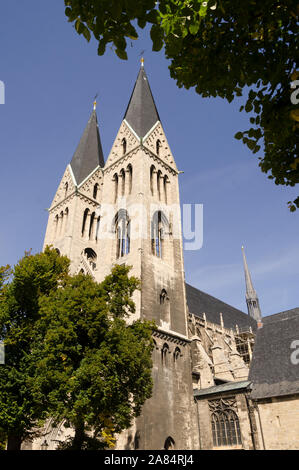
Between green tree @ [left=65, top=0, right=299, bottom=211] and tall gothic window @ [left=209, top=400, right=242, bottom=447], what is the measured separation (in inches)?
741

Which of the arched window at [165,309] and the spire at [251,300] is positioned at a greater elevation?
the spire at [251,300]

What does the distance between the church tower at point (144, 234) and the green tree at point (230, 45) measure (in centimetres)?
1765

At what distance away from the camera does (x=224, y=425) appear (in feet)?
69.9

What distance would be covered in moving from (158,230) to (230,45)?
905 inches

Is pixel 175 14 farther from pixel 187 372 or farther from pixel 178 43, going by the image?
pixel 187 372

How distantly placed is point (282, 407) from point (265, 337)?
21.4 ft

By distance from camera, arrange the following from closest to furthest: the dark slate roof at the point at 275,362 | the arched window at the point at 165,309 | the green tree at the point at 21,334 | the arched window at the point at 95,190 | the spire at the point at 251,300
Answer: the green tree at the point at 21,334 → the dark slate roof at the point at 275,362 → the arched window at the point at 165,309 → the arched window at the point at 95,190 → the spire at the point at 251,300

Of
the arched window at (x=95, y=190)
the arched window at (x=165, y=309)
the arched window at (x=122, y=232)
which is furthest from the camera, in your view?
the arched window at (x=95, y=190)

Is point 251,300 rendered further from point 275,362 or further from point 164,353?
point 164,353

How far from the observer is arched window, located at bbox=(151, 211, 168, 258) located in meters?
26.7

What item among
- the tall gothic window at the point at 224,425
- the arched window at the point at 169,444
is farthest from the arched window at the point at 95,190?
the arched window at the point at 169,444

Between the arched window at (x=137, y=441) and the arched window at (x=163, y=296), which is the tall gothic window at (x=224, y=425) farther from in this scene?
the arched window at (x=163, y=296)

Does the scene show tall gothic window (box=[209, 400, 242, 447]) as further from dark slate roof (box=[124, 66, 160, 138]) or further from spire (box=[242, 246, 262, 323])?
spire (box=[242, 246, 262, 323])

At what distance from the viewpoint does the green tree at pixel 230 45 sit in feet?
13.3
